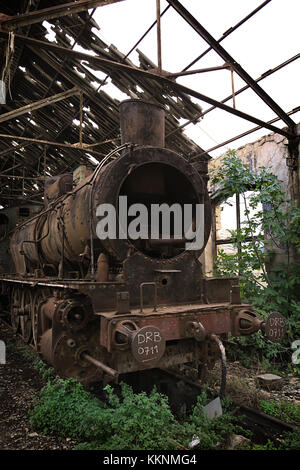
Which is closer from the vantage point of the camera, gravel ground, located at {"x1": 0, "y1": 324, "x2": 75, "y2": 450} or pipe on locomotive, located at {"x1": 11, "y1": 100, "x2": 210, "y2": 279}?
gravel ground, located at {"x1": 0, "y1": 324, "x2": 75, "y2": 450}

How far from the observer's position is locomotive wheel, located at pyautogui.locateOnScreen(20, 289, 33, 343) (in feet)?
19.8

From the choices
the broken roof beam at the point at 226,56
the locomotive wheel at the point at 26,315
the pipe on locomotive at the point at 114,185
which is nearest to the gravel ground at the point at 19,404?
the locomotive wheel at the point at 26,315

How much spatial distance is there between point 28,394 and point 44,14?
16.7ft

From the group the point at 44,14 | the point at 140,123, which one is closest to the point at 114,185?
the point at 140,123

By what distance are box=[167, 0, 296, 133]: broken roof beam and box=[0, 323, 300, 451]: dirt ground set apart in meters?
4.92

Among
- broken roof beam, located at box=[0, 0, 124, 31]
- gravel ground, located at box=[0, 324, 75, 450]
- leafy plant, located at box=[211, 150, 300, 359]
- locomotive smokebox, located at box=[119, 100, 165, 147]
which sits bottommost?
gravel ground, located at box=[0, 324, 75, 450]

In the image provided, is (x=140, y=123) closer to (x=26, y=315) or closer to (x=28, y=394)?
(x=28, y=394)

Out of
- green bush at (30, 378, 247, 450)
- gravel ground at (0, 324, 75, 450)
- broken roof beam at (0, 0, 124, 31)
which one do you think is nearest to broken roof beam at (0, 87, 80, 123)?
broken roof beam at (0, 0, 124, 31)

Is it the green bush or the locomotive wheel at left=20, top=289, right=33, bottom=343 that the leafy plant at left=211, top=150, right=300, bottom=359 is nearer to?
the green bush

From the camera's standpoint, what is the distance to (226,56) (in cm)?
623

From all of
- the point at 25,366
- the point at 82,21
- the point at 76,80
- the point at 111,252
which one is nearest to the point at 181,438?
the point at 111,252

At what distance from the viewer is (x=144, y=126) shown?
443 cm

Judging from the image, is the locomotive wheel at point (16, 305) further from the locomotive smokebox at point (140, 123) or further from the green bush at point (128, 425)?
the locomotive smokebox at point (140, 123)
